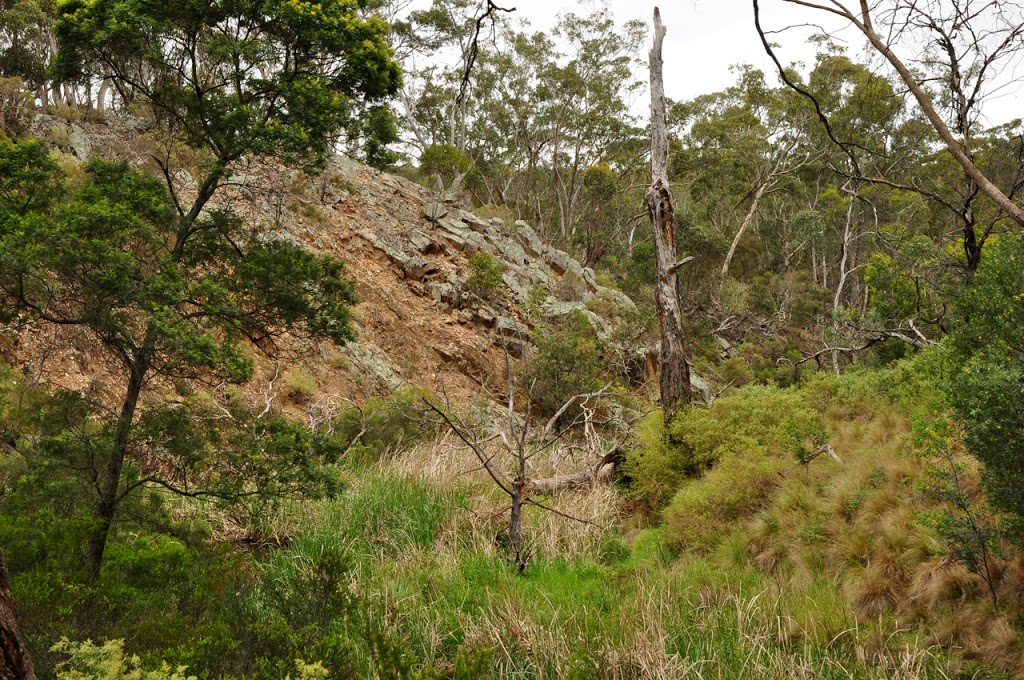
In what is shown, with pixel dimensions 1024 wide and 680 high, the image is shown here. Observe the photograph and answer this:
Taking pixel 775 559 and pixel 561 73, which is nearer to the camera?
pixel 775 559

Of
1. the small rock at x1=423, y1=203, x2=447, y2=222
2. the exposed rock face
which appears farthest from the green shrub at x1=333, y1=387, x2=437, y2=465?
the small rock at x1=423, y1=203, x2=447, y2=222

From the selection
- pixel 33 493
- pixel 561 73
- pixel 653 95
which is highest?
pixel 561 73

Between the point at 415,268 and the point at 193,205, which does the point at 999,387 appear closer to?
the point at 193,205

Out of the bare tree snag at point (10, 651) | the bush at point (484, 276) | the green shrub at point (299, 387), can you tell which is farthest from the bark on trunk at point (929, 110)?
the bush at point (484, 276)

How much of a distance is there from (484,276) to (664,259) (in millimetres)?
8958

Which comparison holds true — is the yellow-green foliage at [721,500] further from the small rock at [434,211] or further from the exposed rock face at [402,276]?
the small rock at [434,211]

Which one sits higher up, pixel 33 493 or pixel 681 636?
pixel 33 493

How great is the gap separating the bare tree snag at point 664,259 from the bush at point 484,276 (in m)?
8.44

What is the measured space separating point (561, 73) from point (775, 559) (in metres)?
27.8

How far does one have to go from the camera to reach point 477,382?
17.1 m

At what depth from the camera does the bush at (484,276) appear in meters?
18.4

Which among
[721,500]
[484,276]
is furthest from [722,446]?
[484,276]

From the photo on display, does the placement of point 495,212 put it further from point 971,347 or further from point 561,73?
point 971,347

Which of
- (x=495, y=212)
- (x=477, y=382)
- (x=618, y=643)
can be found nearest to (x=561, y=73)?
(x=495, y=212)
